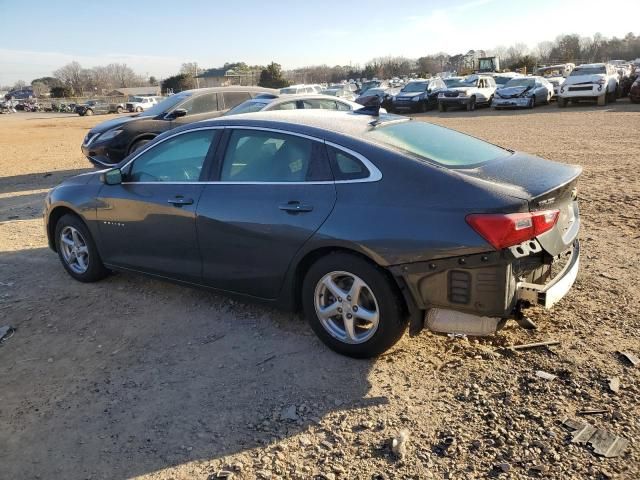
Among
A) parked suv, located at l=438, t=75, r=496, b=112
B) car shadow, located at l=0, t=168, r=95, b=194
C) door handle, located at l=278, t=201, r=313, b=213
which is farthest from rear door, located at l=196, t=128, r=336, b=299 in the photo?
parked suv, located at l=438, t=75, r=496, b=112

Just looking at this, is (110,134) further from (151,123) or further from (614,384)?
(614,384)

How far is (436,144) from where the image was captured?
388 centimetres

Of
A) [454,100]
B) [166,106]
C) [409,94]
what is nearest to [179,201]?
[166,106]

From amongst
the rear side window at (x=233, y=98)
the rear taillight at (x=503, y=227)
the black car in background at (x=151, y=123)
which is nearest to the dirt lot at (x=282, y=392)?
the rear taillight at (x=503, y=227)

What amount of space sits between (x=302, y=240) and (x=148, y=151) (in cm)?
196

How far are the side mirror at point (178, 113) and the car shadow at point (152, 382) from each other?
6.66m

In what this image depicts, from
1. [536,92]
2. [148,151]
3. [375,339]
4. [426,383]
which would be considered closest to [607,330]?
[426,383]

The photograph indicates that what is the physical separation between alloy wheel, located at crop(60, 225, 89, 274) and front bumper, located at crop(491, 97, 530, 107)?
2478cm

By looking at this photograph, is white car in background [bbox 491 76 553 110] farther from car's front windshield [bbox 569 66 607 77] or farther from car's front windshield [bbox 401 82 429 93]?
car's front windshield [bbox 401 82 429 93]

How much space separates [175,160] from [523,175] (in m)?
2.78

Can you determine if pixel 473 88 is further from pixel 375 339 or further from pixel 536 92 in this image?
pixel 375 339

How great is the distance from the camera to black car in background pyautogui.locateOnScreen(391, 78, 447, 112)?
28297mm

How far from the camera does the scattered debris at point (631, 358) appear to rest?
133 inches

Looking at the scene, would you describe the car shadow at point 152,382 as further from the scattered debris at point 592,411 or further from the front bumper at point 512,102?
the front bumper at point 512,102
